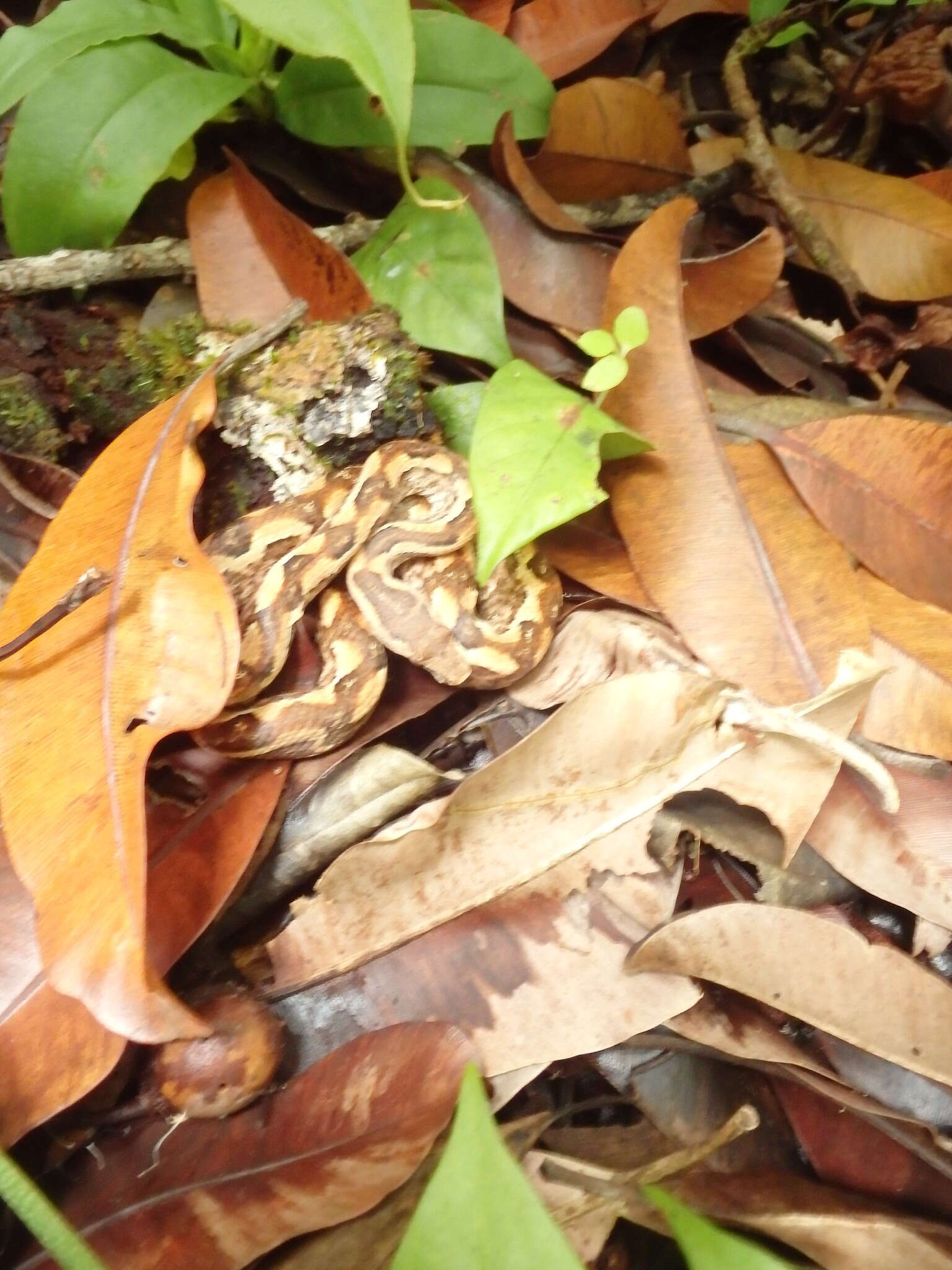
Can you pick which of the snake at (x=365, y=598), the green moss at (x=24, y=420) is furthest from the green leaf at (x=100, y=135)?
the snake at (x=365, y=598)

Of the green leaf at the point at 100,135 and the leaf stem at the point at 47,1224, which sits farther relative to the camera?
the green leaf at the point at 100,135

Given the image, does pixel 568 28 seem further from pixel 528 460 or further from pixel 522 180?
pixel 528 460

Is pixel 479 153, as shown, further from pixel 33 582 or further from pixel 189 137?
pixel 33 582

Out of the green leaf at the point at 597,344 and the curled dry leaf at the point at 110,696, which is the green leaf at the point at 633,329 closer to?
the green leaf at the point at 597,344

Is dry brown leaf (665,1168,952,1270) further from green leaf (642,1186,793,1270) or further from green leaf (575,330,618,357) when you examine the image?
green leaf (575,330,618,357)

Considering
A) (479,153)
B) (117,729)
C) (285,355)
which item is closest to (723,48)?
(479,153)
